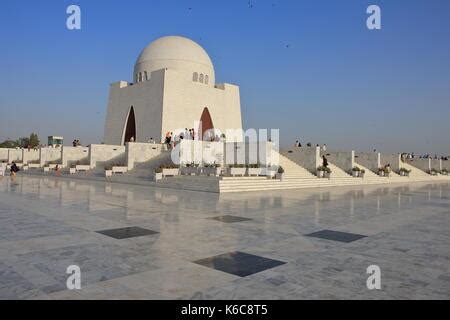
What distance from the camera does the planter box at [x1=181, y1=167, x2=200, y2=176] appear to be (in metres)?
20.2

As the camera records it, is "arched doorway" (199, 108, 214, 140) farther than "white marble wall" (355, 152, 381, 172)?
Yes

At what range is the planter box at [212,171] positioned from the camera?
18391 millimetres

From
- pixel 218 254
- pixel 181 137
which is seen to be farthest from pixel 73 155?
pixel 218 254

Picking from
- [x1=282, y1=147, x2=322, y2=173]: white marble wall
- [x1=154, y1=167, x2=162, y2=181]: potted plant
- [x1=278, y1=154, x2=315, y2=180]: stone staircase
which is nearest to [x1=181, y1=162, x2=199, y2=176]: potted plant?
[x1=154, y1=167, x2=162, y2=181]: potted plant

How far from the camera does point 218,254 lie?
17.2 feet

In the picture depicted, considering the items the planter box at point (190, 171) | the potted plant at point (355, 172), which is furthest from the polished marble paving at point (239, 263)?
the potted plant at point (355, 172)

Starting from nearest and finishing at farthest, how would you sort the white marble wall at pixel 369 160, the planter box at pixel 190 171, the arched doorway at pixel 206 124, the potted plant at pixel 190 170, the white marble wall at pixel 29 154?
the planter box at pixel 190 171, the potted plant at pixel 190 170, the white marble wall at pixel 369 160, the arched doorway at pixel 206 124, the white marble wall at pixel 29 154

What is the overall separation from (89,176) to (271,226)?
2025 cm

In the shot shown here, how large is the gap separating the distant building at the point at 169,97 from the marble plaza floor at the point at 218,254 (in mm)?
27823

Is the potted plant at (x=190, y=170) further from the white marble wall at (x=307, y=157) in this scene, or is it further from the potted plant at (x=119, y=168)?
the white marble wall at (x=307, y=157)

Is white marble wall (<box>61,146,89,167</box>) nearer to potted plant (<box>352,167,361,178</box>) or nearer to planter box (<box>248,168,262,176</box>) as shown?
planter box (<box>248,168,262,176</box>)

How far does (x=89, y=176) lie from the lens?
2491 cm

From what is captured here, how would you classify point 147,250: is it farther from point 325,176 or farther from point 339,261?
point 325,176

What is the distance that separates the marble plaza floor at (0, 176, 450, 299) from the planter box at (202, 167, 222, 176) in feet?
28.7
